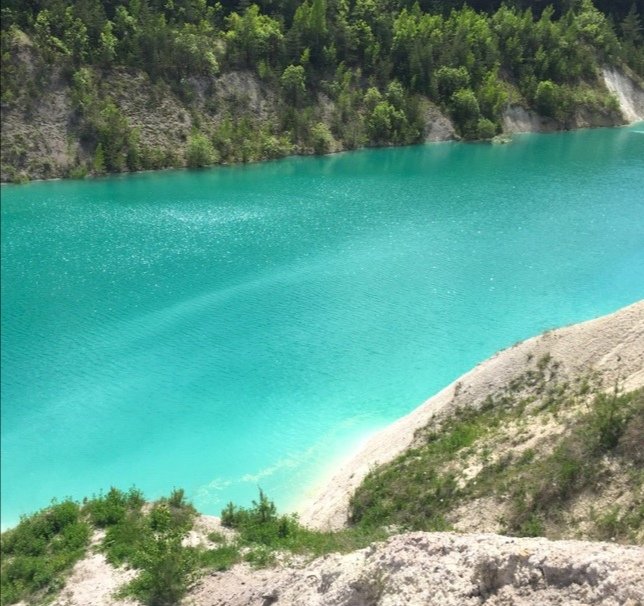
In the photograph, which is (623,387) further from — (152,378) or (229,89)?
(229,89)

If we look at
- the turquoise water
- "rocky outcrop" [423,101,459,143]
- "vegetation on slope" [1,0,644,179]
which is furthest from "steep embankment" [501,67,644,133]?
the turquoise water

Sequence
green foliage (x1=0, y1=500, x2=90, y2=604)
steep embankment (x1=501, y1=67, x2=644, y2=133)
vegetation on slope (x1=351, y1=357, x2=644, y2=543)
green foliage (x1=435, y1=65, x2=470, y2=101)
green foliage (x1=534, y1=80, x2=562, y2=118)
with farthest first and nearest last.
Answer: green foliage (x1=534, y1=80, x2=562, y2=118) → steep embankment (x1=501, y1=67, x2=644, y2=133) → green foliage (x1=435, y1=65, x2=470, y2=101) → green foliage (x1=0, y1=500, x2=90, y2=604) → vegetation on slope (x1=351, y1=357, x2=644, y2=543)

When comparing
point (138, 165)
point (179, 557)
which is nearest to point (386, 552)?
point (179, 557)

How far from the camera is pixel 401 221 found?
45406 millimetres

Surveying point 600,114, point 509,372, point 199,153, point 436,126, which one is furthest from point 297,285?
point 600,114

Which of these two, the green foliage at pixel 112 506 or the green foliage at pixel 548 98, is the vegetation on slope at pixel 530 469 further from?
the green foliage at pixel 548 98

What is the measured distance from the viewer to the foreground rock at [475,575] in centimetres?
935

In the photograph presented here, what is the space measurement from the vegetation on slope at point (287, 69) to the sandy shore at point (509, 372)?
145 ft

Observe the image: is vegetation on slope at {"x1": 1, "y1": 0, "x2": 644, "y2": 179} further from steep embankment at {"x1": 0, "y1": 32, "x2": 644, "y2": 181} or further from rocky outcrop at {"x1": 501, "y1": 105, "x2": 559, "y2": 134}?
rocky outcrop at {"x1": 501, "y1": 105, "x2": 559, "y2": 134}

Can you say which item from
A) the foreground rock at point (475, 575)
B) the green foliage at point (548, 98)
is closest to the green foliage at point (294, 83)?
the green foliage at point (548, 98)

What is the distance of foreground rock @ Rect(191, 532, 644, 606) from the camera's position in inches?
368

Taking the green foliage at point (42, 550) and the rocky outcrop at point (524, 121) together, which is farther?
the rocky outcrop at point (524, 121)

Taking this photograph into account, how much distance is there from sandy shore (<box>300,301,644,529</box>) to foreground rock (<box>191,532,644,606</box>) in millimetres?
5697

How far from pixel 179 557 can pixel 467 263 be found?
1056 inches
